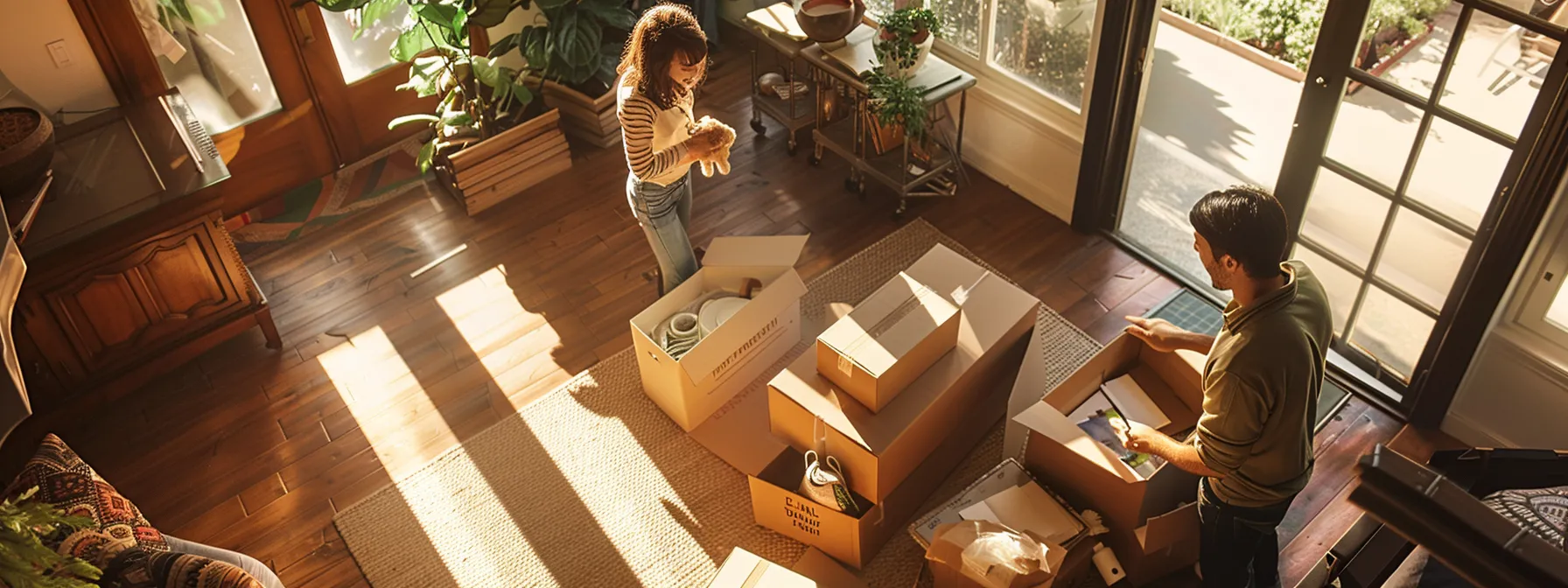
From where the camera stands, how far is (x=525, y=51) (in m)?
4.57

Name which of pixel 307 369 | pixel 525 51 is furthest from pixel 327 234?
pixel 525 51

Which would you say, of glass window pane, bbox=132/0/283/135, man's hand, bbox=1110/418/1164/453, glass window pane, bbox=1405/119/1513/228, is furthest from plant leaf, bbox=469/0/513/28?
glass window pane, bbox=1405/119/1513/228

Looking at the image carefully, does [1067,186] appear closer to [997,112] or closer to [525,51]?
[997,112]

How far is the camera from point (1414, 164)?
3162mm

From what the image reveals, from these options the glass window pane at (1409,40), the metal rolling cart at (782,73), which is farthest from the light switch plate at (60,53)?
the glass window pane at (1409,40)

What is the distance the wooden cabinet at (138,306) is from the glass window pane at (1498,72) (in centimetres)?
379

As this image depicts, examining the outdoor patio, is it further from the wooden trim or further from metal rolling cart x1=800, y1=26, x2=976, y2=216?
metal rolling cart x1=800, y1=26, x2=976, y2=216

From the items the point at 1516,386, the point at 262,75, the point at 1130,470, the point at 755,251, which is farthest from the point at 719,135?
the point at 1516,386

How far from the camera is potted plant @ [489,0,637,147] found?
450 centimetres

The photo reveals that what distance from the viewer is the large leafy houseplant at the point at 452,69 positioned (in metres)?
4.21

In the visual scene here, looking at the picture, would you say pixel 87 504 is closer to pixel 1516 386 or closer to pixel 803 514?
pixel 803 514

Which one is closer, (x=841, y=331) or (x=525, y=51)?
(x=841, y=331)

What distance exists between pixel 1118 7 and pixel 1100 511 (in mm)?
1745

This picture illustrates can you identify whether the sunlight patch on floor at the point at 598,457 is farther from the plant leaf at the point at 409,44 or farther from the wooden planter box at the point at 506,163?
the plant leaf at the point at 409,44
